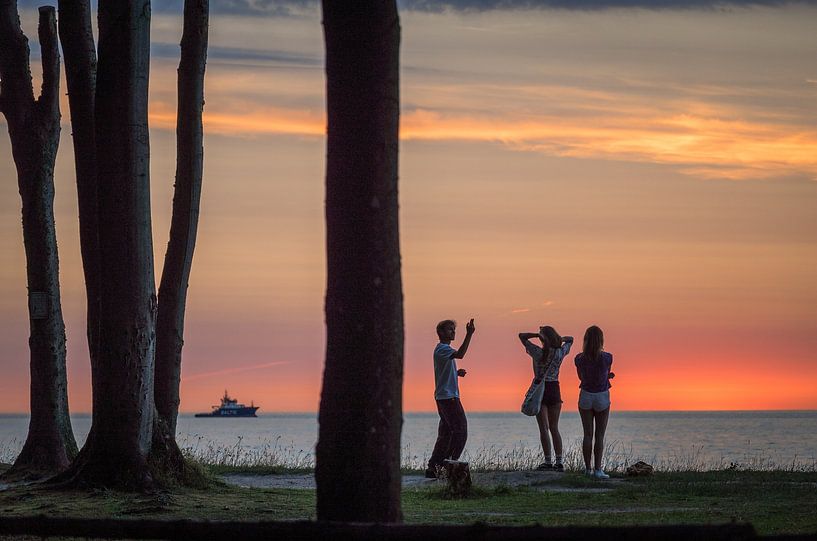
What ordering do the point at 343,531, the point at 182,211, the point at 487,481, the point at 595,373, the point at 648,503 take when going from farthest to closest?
the point at 182,211 < the point at 487,481 < the point at 595,373 < the point at 648,503 < the point at 343,531

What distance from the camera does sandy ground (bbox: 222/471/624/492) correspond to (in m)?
17.6

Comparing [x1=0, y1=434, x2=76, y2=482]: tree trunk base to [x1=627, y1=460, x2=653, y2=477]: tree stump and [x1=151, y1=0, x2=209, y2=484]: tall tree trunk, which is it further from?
[x1=627, y1=460, x2=653, y2=477]: tree stump

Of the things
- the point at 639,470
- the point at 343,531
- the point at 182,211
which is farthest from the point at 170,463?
the point at 343,531

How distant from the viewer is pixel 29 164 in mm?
19328

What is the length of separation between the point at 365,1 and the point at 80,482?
9.10 metres

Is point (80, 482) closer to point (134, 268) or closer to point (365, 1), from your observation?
point (134, 268)

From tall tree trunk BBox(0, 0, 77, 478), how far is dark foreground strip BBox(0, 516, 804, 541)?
39.8 feet

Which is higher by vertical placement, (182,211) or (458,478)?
(182,211)

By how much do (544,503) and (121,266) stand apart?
615 cm

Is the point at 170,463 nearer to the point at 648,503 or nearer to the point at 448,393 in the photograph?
the point at 448,393

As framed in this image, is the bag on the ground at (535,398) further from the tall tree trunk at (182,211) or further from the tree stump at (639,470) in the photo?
the tall tree trunk at (182,211)

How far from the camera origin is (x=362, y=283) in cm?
852

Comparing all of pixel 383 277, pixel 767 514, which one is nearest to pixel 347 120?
pixel 383 277

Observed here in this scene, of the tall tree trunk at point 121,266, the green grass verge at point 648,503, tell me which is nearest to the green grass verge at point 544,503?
the green grass verge at point 648,503
